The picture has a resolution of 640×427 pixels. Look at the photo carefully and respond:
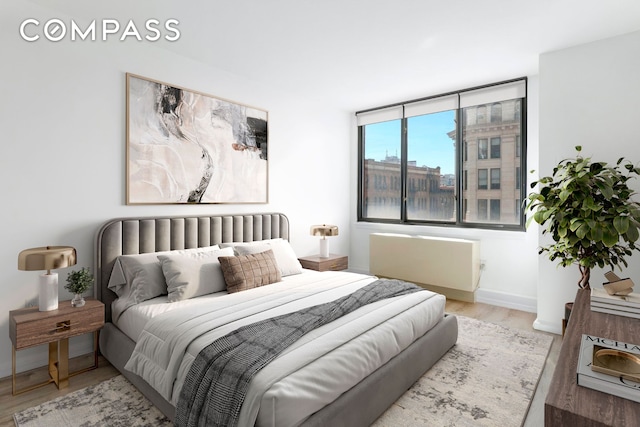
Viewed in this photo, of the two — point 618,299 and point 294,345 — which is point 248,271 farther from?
point 618,299

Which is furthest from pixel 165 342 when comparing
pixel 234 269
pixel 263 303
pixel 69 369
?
pixel 69 369

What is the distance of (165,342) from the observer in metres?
2.06

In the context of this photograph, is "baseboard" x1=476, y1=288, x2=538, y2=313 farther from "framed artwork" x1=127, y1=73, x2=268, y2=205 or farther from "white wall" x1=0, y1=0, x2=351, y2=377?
"white wall" x1=0, y1=0, x2=351, y2=377

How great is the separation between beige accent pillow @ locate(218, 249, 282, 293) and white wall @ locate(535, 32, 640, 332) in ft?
8.98

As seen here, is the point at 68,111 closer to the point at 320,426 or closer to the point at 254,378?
the point at 254,378

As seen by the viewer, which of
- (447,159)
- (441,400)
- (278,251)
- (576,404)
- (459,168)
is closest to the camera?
(576,404)

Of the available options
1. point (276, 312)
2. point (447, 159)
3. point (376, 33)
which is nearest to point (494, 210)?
point (447, 159)

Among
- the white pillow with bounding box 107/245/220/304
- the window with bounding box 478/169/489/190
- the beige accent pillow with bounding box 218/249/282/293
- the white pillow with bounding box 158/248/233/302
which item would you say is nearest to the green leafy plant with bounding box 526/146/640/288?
the window with bounding box 478/169/489/190

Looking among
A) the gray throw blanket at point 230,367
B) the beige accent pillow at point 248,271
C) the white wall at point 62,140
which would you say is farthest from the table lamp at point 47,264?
the gray throw blanket at point 230,367

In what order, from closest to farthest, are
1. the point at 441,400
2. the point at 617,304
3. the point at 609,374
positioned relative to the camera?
the point at 609,374
the point at 617,304
the point at 441,400

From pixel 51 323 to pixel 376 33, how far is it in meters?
3.33

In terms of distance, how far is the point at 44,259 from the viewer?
2242mm

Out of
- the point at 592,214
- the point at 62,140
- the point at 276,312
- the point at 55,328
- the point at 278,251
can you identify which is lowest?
the point at 55,328

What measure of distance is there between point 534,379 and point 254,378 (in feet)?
6.98
